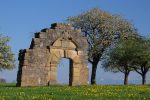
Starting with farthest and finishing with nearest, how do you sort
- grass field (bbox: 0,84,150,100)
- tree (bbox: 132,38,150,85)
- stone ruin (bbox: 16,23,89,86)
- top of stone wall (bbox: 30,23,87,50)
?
tree (bbox: 132,38,150,85), top of stone wall (bbox: 30,23,87,50), stone ruin (bbox: 16,23,89,86), grass field (bbox: 0,84,150,100)

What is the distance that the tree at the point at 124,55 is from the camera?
221ft

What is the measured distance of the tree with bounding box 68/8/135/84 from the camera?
70.4 m

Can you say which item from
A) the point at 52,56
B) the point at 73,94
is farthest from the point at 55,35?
the point at 73,94

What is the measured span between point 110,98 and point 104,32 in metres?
50.1

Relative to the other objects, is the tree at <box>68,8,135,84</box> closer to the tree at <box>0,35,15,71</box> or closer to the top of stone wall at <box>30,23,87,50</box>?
the tree at <box>0,35,15,71</box>

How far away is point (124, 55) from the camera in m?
67.5

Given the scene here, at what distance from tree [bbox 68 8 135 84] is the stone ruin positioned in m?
26.3

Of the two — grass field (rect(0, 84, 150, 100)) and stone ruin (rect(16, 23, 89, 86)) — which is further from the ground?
stone ruin (rect(16, 23, 89, 86))

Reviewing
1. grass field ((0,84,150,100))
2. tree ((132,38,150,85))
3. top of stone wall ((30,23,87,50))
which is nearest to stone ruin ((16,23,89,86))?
top of stone wall ((30,23,87,50))

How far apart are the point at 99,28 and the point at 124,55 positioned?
7.32m

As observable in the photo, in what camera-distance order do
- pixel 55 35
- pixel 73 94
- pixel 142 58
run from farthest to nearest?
pixel 142 58 → pixel 55 35 → pixel 73 94

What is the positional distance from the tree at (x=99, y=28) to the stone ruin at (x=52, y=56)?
86.1ft

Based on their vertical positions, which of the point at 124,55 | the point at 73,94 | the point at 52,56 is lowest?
the point at 73,94

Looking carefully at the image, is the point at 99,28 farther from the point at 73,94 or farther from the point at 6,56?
the point at 73,94
